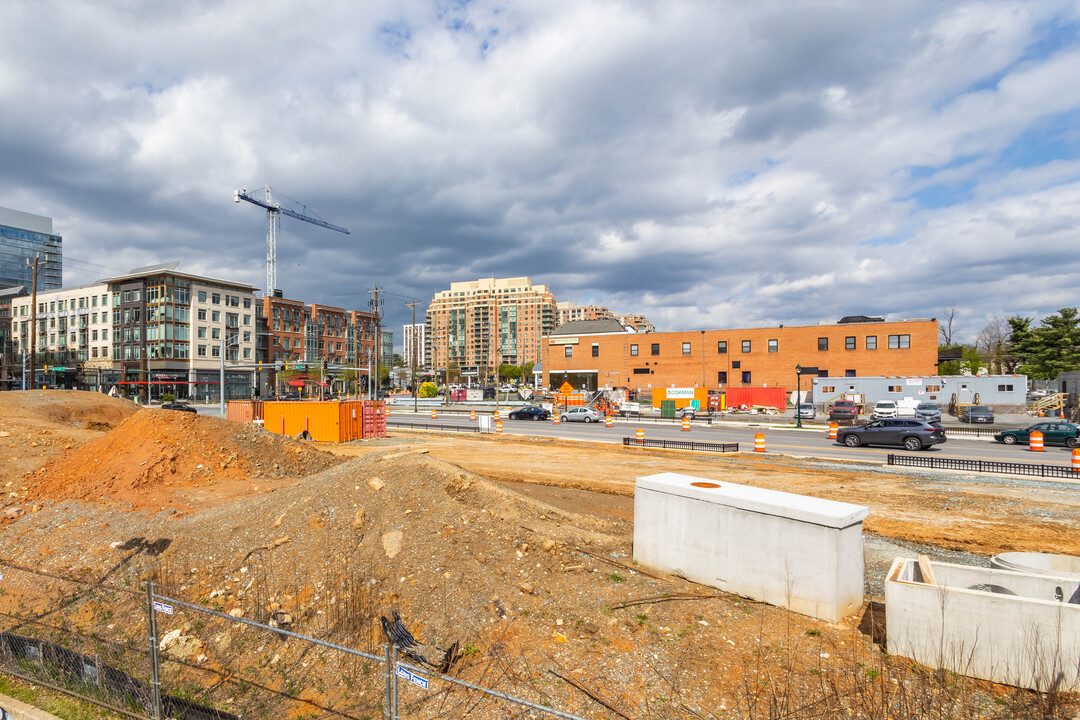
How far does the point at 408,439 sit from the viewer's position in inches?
1308

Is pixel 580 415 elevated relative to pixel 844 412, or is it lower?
lower

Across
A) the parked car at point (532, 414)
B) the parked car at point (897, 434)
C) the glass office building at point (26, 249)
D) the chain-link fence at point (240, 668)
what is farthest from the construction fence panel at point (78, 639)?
the glass office building at point (26, 249)

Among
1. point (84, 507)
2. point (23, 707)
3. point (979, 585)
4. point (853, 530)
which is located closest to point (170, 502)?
point (84, 507)

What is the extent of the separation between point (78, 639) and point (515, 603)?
6.66 metres

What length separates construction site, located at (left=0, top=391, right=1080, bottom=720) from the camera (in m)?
6.00

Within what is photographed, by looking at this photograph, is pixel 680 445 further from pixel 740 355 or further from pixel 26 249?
pixel 26 249

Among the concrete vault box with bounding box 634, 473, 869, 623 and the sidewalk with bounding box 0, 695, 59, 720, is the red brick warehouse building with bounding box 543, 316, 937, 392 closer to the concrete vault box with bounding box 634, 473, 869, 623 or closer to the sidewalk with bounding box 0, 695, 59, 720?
the concrete vault box with bounding box 634, 473, 869, 623

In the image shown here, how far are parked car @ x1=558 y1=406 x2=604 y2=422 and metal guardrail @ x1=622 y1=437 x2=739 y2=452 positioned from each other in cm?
1612

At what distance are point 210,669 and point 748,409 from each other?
56430mm

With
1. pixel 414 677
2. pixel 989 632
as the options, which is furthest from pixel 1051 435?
pixel 414 677

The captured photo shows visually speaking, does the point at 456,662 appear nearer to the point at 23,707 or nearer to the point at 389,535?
the point at 389,535

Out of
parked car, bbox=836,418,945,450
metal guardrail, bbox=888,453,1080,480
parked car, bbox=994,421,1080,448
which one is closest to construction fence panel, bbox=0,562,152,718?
metal guardrail, bbox=888,453,1080,480

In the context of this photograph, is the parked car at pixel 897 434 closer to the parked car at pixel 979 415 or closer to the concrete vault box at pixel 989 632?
the parked car at pixel 979 415

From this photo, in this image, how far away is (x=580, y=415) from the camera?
4684 centimetres
